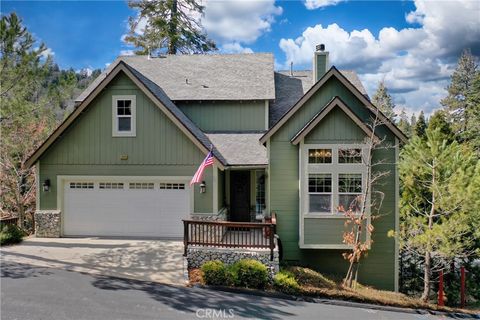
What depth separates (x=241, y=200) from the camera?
1421 centimetres

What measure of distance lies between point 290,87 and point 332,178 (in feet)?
25.8

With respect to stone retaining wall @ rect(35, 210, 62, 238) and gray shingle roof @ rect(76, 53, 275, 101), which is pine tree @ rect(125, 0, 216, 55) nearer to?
gray shingle roof @ rect(76, 53, 275, 101)

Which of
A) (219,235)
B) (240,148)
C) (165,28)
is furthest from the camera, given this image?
(165,28)

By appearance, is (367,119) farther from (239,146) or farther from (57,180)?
(57,180)

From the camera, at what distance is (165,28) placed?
26453mm

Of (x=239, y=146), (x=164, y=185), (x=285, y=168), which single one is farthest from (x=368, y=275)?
(x=164, y=185)

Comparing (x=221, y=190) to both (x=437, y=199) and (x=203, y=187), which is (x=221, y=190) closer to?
(x=203, y=187)

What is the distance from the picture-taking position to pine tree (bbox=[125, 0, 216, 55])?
26.5 metres

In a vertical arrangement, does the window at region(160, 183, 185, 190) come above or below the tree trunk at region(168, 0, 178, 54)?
below

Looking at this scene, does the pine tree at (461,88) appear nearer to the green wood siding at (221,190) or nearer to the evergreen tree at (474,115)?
the evergreen tree at (474,115)

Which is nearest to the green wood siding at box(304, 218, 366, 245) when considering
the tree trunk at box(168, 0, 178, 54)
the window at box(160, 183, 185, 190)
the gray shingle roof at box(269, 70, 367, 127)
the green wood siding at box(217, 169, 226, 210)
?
the green wood siding at box(217, 169, 226, 210)

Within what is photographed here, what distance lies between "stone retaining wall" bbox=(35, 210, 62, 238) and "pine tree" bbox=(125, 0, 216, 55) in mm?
Result: 17813

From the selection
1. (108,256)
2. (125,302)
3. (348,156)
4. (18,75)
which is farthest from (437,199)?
(18,75)

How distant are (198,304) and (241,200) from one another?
7102 millimetres
